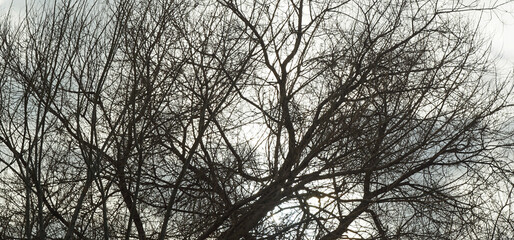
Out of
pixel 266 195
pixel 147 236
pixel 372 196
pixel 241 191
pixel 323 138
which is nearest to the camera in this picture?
pixel 266 195

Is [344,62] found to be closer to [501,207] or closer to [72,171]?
[501,207]

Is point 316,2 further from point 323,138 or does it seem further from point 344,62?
point 323,138

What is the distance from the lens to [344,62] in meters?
7.47

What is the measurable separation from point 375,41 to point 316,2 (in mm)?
1354

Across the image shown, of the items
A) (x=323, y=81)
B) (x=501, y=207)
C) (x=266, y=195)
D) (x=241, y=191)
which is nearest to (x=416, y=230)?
(x=501, y=207)

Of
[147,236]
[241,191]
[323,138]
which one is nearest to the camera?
[323,138]

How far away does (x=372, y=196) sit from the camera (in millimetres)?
7227

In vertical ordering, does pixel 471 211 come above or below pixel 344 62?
below

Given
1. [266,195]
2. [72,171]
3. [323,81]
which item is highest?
[323,81]

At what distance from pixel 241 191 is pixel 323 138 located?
129 cm

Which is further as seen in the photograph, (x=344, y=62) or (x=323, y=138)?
(x=344, y=62)

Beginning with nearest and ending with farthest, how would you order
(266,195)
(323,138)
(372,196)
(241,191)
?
(266,195) → (323,138) → (241,191) → (372,196)

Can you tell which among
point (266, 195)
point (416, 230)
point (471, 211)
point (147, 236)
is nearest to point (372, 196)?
point (416, 230)

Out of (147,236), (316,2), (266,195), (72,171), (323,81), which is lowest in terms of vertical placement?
(266,195)
